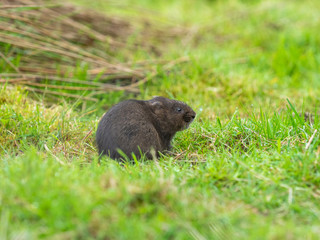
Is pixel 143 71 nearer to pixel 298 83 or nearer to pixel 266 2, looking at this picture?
pixel 298 83

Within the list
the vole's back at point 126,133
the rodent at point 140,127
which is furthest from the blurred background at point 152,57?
the vole's back at point 126,133

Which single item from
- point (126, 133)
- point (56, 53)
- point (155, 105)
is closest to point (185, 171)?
point (126, 133)

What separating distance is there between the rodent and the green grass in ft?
0.51

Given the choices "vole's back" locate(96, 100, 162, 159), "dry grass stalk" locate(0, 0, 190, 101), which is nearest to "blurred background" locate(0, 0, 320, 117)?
"dry grass stalk" locate(0, 0, 190, 101)

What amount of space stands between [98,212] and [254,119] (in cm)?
213

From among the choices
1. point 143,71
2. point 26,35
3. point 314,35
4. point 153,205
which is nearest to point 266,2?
point 314,35

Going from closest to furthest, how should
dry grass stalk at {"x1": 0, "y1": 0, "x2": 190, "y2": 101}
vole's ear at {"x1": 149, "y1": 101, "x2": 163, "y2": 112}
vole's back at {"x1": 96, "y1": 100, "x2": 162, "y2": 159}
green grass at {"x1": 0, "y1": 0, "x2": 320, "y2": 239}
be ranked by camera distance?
1. green grass at {"x1": 0, "y1": 0, "x2": 320, "y2": 239}
2. vole's back at {"x1": 96, "y1": 100, "x2": 162, "y2": 159}
3. vole's ear at {"x1": 149, "y1": 101, "x2": 163, "y2": 112}
4. dry grass stalk at {"x1": 0, "y1": 0, "x2": 190, "y2": 101}

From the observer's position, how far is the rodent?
11.9ft

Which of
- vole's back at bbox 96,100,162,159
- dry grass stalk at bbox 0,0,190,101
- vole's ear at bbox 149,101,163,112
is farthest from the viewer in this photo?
dry grass stalk at bbox 0,0,190,101

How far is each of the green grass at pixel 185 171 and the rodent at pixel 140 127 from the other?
16 centimetres

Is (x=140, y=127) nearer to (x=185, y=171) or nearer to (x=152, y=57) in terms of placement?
(x=185, y=171)

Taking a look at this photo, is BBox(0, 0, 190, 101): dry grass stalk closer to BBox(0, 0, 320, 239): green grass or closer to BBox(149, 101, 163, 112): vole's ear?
BBox(0, 0, 320, 239): green grass

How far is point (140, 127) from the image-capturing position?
377cm

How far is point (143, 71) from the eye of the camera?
634cm
